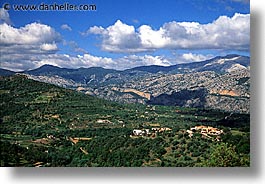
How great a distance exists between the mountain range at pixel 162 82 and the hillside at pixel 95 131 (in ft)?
0.30

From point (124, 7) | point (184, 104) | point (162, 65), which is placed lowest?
point (184, 104)

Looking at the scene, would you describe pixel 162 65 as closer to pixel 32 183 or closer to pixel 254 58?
pixel 254 58

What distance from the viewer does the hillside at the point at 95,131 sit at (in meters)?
6.05

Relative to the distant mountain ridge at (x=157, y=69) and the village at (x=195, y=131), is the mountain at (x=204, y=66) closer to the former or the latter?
the distant mountain ridge at (x=157, y=69)

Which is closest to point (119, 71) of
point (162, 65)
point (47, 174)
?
point (162, 65)

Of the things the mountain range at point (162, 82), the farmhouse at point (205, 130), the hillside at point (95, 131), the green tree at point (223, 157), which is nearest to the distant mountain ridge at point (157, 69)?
the mountain range at point (162, 82)

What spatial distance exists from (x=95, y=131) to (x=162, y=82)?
3.04 ft

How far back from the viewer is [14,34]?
20.2 feet

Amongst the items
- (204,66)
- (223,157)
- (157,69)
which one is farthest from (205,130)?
(157,69)

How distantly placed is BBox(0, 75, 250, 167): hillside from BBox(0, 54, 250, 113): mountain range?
0.09 m

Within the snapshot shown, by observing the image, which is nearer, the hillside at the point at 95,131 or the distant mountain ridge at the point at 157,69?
the hillside at the point at 95,131

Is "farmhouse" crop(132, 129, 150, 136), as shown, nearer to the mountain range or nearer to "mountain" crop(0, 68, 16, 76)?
the mountain range

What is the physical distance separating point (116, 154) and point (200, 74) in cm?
127

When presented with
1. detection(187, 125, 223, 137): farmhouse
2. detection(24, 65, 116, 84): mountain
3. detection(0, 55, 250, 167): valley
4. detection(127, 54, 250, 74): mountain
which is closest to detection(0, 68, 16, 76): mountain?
detection(0, 55, 250, 167): valley
